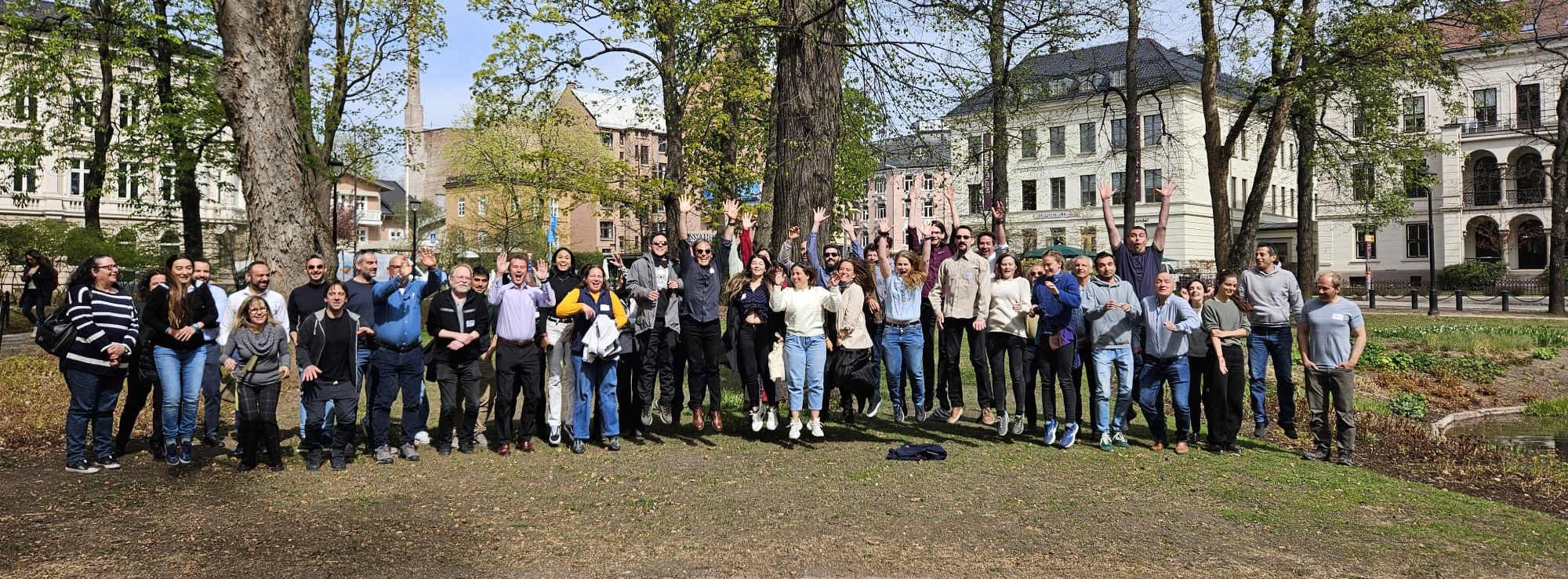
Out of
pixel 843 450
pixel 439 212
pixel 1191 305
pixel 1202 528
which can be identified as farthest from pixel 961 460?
pixel 439 212

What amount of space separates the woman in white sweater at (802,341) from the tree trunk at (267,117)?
24.8 feet

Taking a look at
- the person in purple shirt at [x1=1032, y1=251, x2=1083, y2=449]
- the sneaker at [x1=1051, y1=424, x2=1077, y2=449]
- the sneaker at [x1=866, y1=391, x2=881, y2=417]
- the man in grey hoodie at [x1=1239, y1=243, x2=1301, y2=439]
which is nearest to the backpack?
the sneaker at [x1=866, y1=391, x2=881, y2=417]

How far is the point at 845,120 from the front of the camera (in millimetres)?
13141

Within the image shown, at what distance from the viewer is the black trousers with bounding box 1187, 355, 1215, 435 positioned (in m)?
8.80

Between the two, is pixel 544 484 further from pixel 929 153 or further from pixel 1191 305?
pixel 929 153

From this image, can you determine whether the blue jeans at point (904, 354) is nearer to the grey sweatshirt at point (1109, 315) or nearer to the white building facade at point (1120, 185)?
the grey sweatshirt at point (1109, 315)

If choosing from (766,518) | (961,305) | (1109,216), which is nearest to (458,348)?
(766,518)

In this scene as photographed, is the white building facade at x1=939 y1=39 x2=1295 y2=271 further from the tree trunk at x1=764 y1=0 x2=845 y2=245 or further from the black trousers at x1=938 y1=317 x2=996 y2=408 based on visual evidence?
the black trousers at x1=938 y1=317 x2=996 y2=408

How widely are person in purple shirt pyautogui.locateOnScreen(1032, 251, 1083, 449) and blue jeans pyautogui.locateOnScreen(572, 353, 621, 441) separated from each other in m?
3.75

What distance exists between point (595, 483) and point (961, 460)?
9.63 ft

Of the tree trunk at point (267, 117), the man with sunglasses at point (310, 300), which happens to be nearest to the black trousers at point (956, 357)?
the man with sunglasses at point (310, 300)

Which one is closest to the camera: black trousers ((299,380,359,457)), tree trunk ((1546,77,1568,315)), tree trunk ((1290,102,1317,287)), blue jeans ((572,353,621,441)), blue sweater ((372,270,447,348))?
black trousers ((299,380,359,457))

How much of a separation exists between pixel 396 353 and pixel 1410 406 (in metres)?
12.1

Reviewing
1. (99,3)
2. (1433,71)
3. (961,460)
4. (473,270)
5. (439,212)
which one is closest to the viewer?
(961,460)
